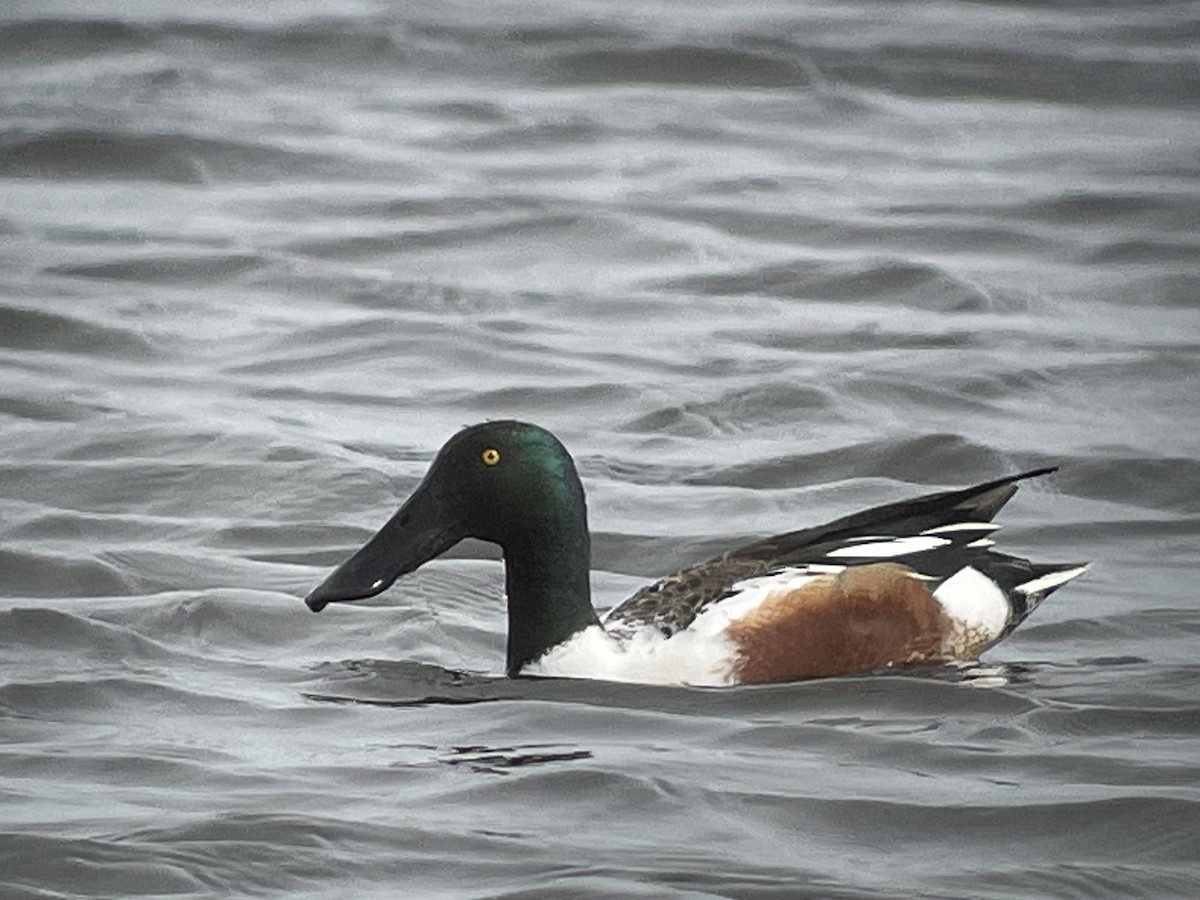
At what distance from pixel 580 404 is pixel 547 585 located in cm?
331

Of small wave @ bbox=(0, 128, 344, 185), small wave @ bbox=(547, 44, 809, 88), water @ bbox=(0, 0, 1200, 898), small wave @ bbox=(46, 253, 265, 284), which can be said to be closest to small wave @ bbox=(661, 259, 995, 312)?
water @ bbox=(0, 0, 1200, 898)

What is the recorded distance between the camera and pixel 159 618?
7699mm

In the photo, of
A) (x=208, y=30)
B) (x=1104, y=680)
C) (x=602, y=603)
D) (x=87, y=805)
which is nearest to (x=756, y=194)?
(x=208, y=30)

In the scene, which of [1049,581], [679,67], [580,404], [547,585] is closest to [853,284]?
[580,404]

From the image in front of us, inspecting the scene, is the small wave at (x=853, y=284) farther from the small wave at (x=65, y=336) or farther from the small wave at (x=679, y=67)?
the small wave at (x=679, y=67)

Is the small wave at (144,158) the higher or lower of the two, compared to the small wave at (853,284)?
higher

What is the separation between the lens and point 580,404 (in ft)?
34.1

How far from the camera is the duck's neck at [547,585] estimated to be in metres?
7.09

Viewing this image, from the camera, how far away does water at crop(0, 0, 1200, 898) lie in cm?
597

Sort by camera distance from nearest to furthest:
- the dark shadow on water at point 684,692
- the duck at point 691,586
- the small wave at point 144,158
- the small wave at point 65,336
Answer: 1. the dark shadow on water at point 684,692
2. the duck at point 691,586
3. the small wave at point 65,336
4. the small wave at point 144,158

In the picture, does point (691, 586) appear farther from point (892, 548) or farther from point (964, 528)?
point (964, 528)

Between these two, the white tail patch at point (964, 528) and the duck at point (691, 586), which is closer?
the duck at point (691, 586)

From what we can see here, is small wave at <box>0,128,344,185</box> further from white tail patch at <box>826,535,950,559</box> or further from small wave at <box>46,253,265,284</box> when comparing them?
white tail patch at <box>826,535,950,559</box>

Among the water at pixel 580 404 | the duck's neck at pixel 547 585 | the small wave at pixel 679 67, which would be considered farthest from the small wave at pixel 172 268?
the duck's neck at pixel 547 585
